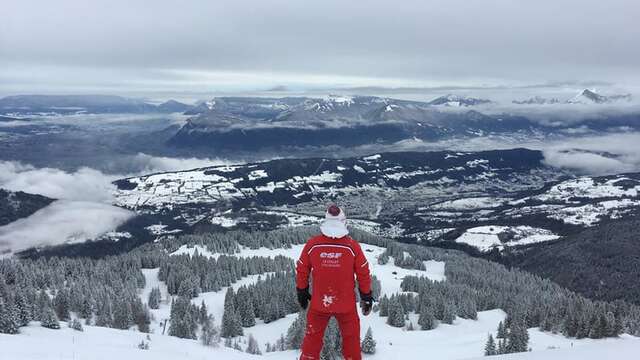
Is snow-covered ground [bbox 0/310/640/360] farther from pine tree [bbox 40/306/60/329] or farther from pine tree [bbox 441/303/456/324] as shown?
pine tree [bbox 441/303/456/324]

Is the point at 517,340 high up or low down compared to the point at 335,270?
down

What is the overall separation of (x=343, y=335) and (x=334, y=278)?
229cm

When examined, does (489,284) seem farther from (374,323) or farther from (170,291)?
(170,291)

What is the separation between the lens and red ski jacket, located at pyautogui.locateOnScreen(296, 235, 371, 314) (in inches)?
762

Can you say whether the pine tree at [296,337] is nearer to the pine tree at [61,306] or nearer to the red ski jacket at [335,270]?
the pine tree at [61,306]

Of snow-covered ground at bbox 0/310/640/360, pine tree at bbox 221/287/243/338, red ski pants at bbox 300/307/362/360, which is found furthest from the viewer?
pine tree at bbox 221/287/243/338

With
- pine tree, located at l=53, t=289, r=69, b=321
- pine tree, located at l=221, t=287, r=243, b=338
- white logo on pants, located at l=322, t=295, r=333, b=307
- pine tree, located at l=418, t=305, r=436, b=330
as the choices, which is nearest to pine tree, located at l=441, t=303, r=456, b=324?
pine tree, located at l=418, t=305, r=436, b=330

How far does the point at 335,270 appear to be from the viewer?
19.4 metres

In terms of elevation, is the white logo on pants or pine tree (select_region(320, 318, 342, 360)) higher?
the white logo on pants

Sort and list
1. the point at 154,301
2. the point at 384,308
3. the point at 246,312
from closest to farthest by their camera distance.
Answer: the point at 384,308 → the point at 246,312 → the point at 154,301

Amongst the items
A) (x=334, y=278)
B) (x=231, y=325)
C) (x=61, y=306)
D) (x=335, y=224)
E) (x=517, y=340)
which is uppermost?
(x=335, y=224)

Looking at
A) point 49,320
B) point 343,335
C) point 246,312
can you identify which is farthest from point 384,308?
point 343,335

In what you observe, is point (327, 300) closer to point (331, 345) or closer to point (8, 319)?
point (8, 319)

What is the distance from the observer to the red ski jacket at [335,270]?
19359 mm
